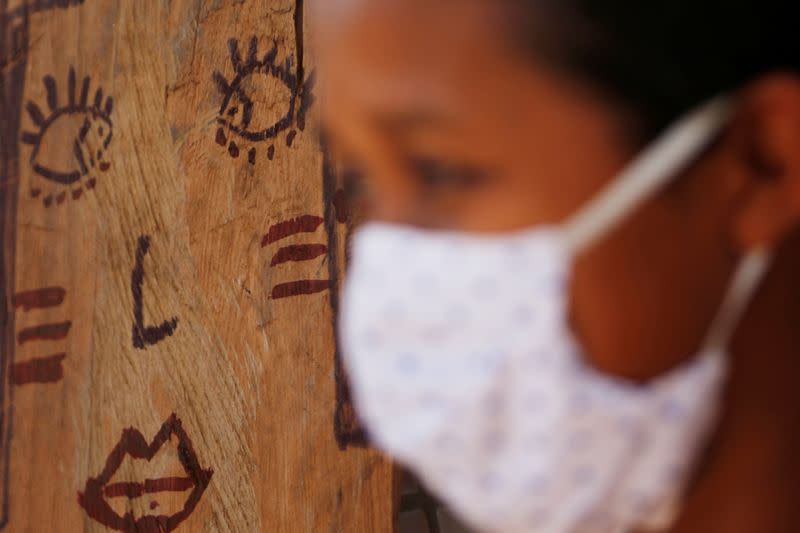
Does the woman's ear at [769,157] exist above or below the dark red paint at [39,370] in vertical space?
above

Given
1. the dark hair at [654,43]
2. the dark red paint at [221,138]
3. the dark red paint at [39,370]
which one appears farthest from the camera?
the dark red paint at [221,138]

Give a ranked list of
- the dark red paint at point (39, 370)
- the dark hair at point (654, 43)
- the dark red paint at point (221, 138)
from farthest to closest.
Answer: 1. the dark red paint at point (221, 138)
2. the dark red paint at point (39, 370)
3. the dark hair at point (654, 43)

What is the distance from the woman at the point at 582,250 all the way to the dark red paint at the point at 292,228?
68 centimetres

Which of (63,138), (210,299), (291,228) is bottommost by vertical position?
(210,299)

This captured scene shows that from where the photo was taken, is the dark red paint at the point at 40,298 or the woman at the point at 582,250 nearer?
the woman at the point at 582,250

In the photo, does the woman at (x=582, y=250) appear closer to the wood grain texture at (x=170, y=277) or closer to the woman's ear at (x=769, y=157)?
the woman's ear at (x=769, y=157)

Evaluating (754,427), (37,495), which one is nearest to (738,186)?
(754,427)

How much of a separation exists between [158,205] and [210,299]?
15 centimetres

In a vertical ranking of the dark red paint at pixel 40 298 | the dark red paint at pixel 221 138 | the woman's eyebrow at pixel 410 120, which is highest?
the dark red paint at pixel 221 138

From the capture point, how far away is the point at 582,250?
620 millimetres

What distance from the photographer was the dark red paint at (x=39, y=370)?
1.22 metres

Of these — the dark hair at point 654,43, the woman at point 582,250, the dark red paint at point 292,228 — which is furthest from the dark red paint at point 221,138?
the dark hair at point 654,43

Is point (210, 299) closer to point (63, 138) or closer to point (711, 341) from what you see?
point (63, 138)

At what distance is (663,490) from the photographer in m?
0.66
